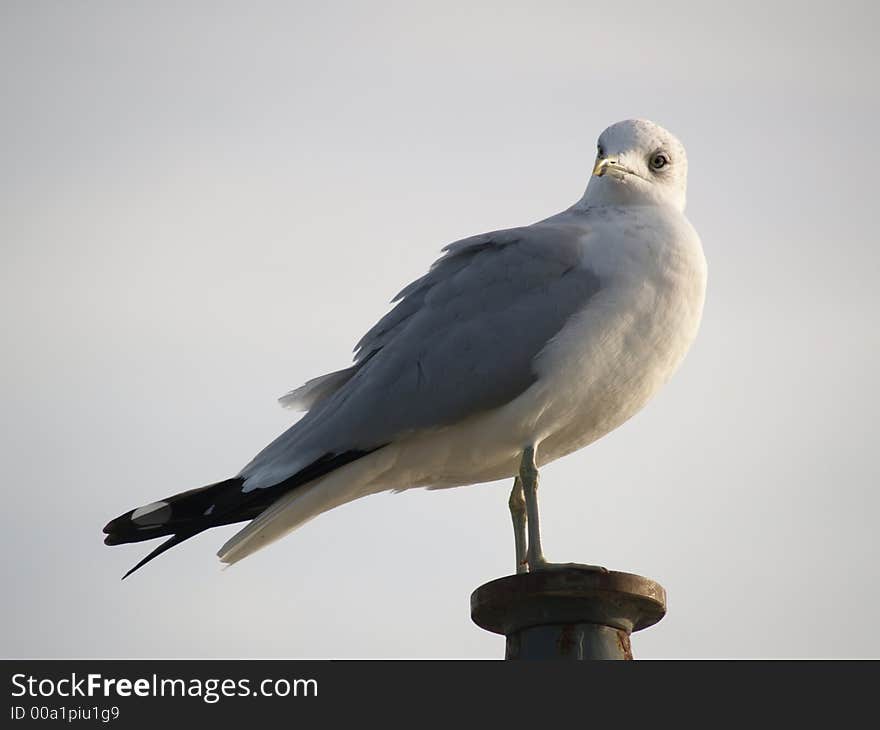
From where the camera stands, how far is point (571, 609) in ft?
22.9

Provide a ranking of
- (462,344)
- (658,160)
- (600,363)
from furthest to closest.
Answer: (658,160), (462,344), (600,363)

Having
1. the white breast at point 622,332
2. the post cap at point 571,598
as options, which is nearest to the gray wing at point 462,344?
the white breast at point 622,332

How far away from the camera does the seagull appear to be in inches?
330

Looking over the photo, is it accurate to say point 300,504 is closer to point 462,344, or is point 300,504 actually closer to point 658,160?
point 462,344

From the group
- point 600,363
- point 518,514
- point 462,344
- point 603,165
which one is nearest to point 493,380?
point 462,344

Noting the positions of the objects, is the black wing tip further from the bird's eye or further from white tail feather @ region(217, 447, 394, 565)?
the bird's eye

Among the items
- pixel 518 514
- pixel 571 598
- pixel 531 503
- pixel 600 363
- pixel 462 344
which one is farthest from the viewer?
pixel 518 514

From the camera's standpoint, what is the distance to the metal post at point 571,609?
6941 mm

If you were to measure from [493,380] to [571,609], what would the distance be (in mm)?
1749

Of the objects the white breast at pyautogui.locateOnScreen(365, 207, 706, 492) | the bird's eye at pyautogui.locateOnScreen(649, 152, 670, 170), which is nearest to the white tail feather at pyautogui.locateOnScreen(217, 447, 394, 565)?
the white breast at pyautogui.locateOnScreen(365, 207, 706, 492)

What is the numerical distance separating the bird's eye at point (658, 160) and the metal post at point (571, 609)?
313 cm
